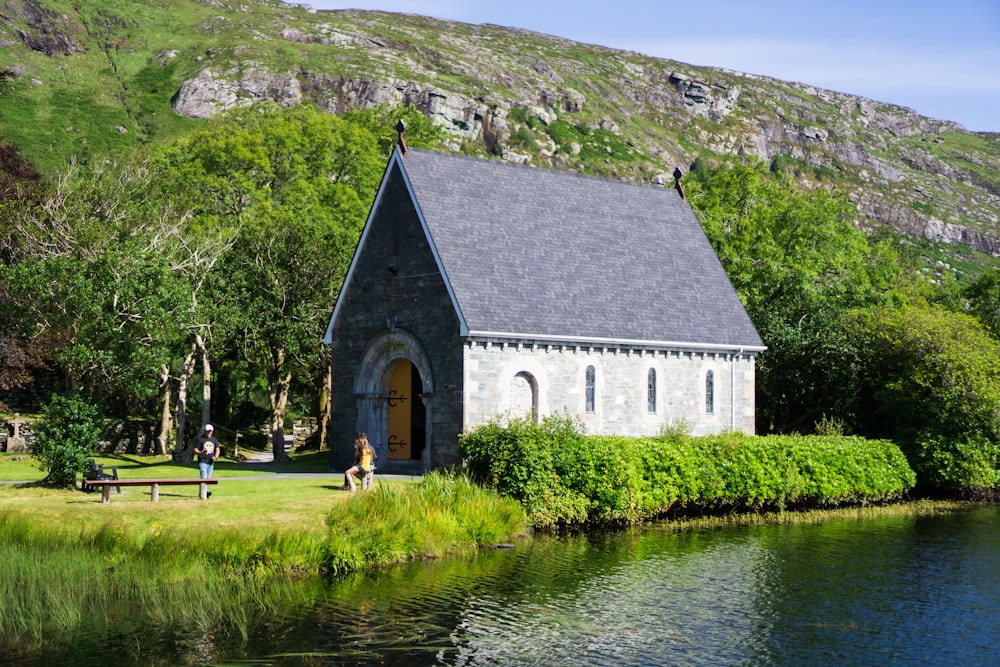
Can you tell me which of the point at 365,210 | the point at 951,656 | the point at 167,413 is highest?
the point at 365,210

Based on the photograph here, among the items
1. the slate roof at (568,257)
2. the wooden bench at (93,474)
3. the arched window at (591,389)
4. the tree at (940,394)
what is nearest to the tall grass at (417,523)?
the slate roof at (568,257)

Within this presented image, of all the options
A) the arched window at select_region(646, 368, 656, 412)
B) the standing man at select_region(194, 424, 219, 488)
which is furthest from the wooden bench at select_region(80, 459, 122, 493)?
the arched window at select_region(646, 368, 656, 412)

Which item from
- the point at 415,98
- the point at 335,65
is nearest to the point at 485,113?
the point at 415,98

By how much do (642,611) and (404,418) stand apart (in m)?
19.4

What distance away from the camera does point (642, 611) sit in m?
19.8

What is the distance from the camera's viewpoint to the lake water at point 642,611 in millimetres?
16844

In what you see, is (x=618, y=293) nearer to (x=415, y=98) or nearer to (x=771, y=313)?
(x=771, y=313)

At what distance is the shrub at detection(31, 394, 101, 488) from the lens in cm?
2875

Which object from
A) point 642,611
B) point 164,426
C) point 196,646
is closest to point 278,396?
point 164,426

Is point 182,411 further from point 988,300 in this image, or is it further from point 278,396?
point 988,300

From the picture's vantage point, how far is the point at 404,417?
3812 cm

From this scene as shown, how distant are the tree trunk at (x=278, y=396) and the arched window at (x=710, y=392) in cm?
1804

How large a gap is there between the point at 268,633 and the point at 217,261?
29.7 metres

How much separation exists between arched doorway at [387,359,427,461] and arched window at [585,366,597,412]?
5975 millimetres
